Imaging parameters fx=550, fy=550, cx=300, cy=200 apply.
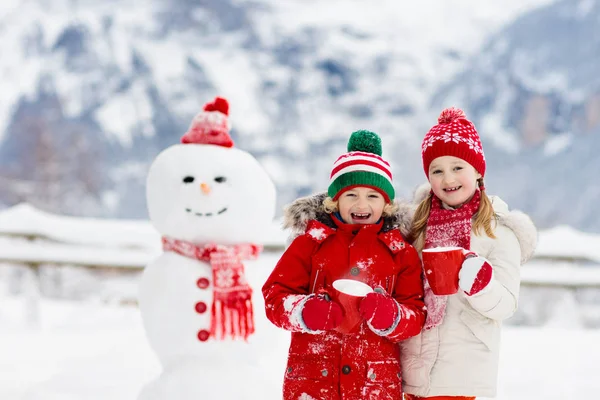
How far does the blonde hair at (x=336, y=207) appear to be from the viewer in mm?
1422

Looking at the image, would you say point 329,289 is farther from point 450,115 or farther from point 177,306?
point 177,306

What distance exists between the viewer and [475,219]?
54.9 inches

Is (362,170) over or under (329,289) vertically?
over

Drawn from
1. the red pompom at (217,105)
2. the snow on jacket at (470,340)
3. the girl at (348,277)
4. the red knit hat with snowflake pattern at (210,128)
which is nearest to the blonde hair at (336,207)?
the girl at (348,277)

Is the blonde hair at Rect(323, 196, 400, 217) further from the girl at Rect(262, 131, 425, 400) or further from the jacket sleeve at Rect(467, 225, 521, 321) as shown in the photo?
the jacket sleeve at Rect(467, 225, 521, 321)

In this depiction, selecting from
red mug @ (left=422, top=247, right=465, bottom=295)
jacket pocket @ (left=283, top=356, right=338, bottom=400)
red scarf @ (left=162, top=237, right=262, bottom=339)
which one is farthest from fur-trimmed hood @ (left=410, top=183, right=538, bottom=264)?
red scarf @ (left=162, top=237, right=262, bottom=339)

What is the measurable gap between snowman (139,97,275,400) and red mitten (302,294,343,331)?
956 millimetres

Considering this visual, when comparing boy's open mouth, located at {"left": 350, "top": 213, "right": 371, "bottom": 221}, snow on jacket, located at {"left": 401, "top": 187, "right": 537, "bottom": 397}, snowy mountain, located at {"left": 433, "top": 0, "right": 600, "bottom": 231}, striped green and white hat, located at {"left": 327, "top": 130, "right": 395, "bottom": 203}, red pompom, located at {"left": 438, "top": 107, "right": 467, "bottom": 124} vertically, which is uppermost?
snowy mountain, located at {"left": 433, "top": 0, "right": 600, "bottom": 231}

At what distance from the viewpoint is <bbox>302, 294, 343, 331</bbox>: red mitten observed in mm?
1201

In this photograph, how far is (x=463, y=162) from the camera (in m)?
1.40

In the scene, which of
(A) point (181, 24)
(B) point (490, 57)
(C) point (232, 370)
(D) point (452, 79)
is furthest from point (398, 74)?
(C) point (232, 370)

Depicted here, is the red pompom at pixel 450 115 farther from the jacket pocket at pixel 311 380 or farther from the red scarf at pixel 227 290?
the red scarf at pixel 227 290

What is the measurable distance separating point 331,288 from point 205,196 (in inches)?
39.4

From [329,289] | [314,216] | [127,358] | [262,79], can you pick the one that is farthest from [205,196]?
[262,79]
